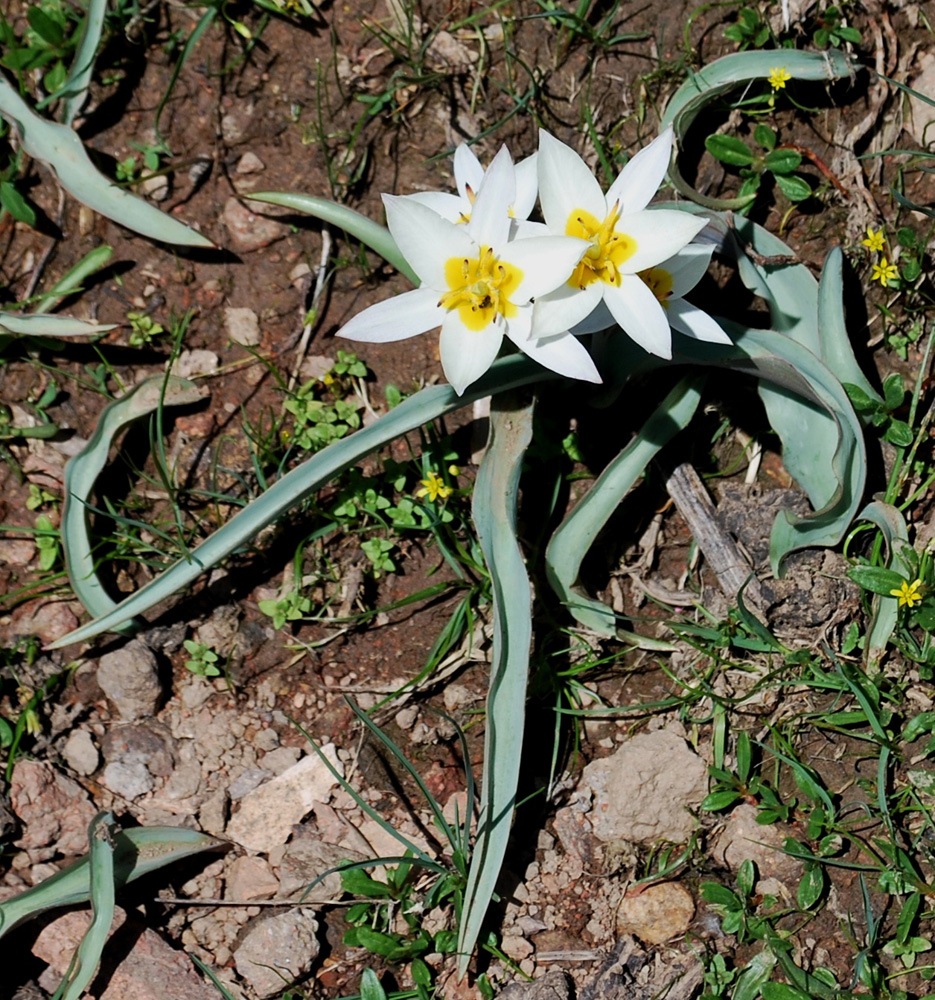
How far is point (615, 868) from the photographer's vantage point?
2035mm

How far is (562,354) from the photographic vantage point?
1560 mm

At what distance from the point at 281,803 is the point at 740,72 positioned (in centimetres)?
196

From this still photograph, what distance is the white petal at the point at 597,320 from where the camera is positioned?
1.67 metres

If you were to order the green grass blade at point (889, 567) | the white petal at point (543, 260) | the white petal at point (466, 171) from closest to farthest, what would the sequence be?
the white petal at point (543, 260)
the white petal at point (466, 171)
the green grass blade at point (889, 567)

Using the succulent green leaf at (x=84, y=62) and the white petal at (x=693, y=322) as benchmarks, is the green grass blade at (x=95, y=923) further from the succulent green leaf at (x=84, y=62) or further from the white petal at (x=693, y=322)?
Result: the succulent green leaf at (x=84, y=62)

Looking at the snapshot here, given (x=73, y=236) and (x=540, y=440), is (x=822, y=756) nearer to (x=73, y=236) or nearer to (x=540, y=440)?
(x=540, y=440)

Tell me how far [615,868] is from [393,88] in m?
1.92

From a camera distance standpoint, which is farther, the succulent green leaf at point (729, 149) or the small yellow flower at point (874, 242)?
the succulent green leaf at point (729, 149)

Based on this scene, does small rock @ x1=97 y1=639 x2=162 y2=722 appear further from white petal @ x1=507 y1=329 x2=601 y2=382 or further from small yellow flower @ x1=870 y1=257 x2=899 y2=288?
small yellow flower @ x1=870 y1=257 x2=899 y2=288

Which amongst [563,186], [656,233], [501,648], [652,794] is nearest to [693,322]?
[656,233]

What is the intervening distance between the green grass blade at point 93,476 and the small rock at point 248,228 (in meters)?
0.42

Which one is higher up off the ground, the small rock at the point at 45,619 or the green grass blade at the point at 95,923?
the small rock at the point at 45,619

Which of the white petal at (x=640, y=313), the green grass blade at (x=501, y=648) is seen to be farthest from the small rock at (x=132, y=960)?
the white petal at (x=640, y=313)

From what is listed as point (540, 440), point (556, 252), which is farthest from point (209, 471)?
point (556, 252)
